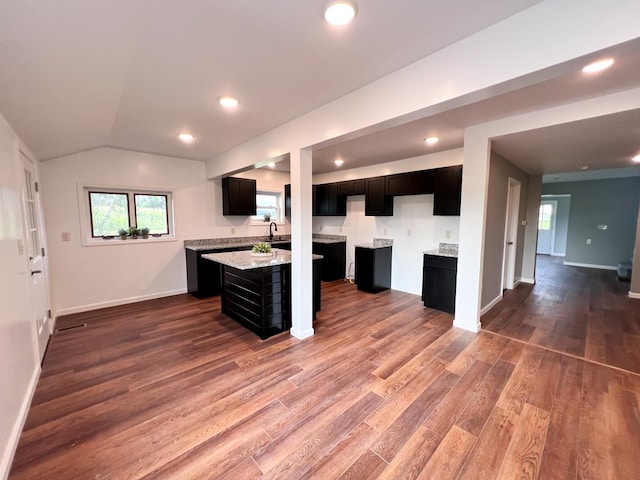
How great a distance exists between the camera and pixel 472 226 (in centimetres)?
313

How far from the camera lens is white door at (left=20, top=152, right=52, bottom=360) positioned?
258 centimetres

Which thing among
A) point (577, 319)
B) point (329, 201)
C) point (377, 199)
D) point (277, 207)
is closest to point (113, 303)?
point (277, 207)

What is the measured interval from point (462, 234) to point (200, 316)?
3.65m

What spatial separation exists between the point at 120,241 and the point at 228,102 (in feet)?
10.4

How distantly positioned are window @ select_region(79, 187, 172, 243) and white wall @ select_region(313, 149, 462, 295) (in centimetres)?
364

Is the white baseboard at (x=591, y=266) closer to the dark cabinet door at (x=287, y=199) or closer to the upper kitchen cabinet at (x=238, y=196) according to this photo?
the dark cabinet door at (x=287, y=199)

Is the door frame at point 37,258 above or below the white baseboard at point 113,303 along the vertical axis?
above

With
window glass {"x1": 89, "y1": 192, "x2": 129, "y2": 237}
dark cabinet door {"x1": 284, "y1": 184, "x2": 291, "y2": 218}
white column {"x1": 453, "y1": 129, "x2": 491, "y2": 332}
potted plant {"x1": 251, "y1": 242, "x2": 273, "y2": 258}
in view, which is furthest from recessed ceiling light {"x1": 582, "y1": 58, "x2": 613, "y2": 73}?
window glass {"x1": 89, "y1": 192, "x2": 129, "y2": 237}

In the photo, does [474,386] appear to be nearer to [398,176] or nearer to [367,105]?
[367,105]

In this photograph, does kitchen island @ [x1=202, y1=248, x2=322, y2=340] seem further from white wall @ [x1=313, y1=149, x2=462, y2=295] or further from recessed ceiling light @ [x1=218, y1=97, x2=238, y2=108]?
white wall @ [x1=313, y1=149, x2=462, y2=295]

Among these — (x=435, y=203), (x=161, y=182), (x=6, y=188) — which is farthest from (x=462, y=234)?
(x=161, y=182)

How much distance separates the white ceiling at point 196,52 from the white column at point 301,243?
562 mm

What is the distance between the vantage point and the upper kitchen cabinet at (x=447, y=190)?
13.0 feet

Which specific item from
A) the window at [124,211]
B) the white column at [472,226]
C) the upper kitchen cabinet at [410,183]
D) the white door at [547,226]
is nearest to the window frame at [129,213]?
the window at [124,211]
